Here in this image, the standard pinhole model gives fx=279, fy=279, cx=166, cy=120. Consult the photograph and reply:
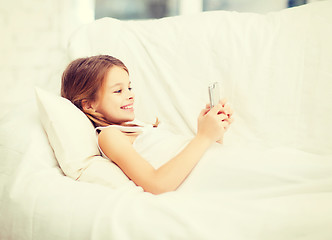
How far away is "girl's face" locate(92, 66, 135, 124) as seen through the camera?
907mm

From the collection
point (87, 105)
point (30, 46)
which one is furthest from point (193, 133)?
point (30, 46)

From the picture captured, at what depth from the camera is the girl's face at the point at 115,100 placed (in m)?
0.91

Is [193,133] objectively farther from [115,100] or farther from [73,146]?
[73,146]

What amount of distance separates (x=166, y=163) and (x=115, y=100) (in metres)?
0.29

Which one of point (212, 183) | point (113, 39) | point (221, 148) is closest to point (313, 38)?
point (221, 148)

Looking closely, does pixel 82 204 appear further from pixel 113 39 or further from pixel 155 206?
pixel 113 39

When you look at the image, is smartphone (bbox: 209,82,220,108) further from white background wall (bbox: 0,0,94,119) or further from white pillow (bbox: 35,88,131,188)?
white background wall (bbox: 0,0,94,119)

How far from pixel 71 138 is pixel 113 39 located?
62cm

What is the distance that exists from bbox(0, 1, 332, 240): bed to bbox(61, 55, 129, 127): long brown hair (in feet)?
0.30

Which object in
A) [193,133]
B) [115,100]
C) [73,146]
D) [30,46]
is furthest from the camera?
[30,46]

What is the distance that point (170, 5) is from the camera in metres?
1.77

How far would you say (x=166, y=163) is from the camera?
2.49ft

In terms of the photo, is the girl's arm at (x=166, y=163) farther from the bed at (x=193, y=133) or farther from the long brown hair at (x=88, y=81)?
the long brown hair at (x=88, y=81)

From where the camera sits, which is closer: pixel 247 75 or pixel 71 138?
pixel 71 138
